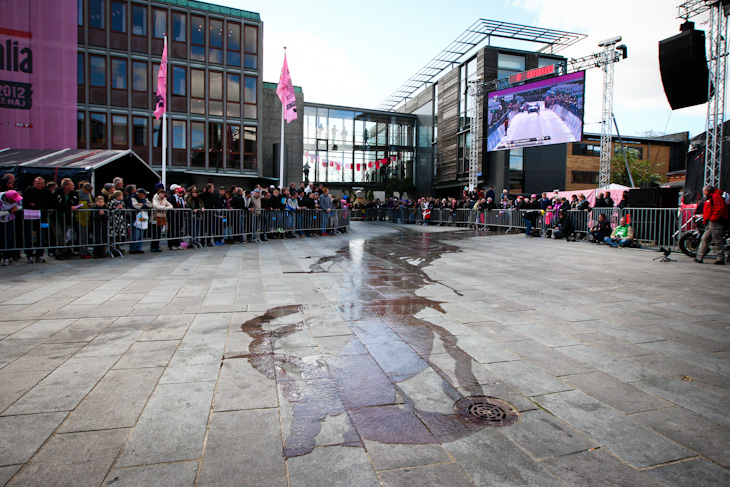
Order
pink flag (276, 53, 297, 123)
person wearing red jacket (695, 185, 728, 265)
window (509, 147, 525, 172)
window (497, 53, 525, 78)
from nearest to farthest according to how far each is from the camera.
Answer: person wearing red jacket (695, 185, 728, 265)
pink flag (276, 53, 297, 123)
window (497, 53, 525, 78)
window (509, 147, 525, 172)

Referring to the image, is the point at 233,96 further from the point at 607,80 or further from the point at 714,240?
the point at 714,240

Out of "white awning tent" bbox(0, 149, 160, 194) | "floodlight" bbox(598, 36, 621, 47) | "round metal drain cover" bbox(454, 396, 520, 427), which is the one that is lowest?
"round metal drain cover" bbox(454, 396, 520, 427)

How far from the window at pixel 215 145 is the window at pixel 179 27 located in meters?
5.17

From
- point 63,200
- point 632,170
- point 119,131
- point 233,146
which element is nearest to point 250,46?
point 233,146

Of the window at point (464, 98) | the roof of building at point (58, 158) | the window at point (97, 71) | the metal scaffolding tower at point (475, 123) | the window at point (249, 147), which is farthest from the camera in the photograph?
the window at point (464, 98)

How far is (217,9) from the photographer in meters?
27.3

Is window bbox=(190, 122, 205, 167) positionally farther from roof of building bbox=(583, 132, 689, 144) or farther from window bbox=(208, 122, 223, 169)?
roof of building bbox=(583, 132, 689, 144)

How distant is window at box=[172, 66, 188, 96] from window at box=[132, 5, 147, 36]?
253 centimetres

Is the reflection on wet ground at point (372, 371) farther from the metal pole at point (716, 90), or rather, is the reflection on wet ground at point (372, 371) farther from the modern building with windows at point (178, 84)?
the modern building with windows at point (178, 84)

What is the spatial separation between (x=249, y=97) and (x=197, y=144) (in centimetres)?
462

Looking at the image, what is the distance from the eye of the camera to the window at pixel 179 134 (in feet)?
87.0

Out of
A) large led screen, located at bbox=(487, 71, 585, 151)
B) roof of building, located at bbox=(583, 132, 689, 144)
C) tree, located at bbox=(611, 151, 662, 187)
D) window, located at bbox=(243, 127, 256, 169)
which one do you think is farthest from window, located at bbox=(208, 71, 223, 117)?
tree, located at bbox=(611, 151, 662, 187)

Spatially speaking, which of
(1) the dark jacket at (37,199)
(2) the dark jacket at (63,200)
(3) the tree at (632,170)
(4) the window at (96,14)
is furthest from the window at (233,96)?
(3) the tree at (632,170)

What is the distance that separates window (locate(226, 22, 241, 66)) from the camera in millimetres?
27891
